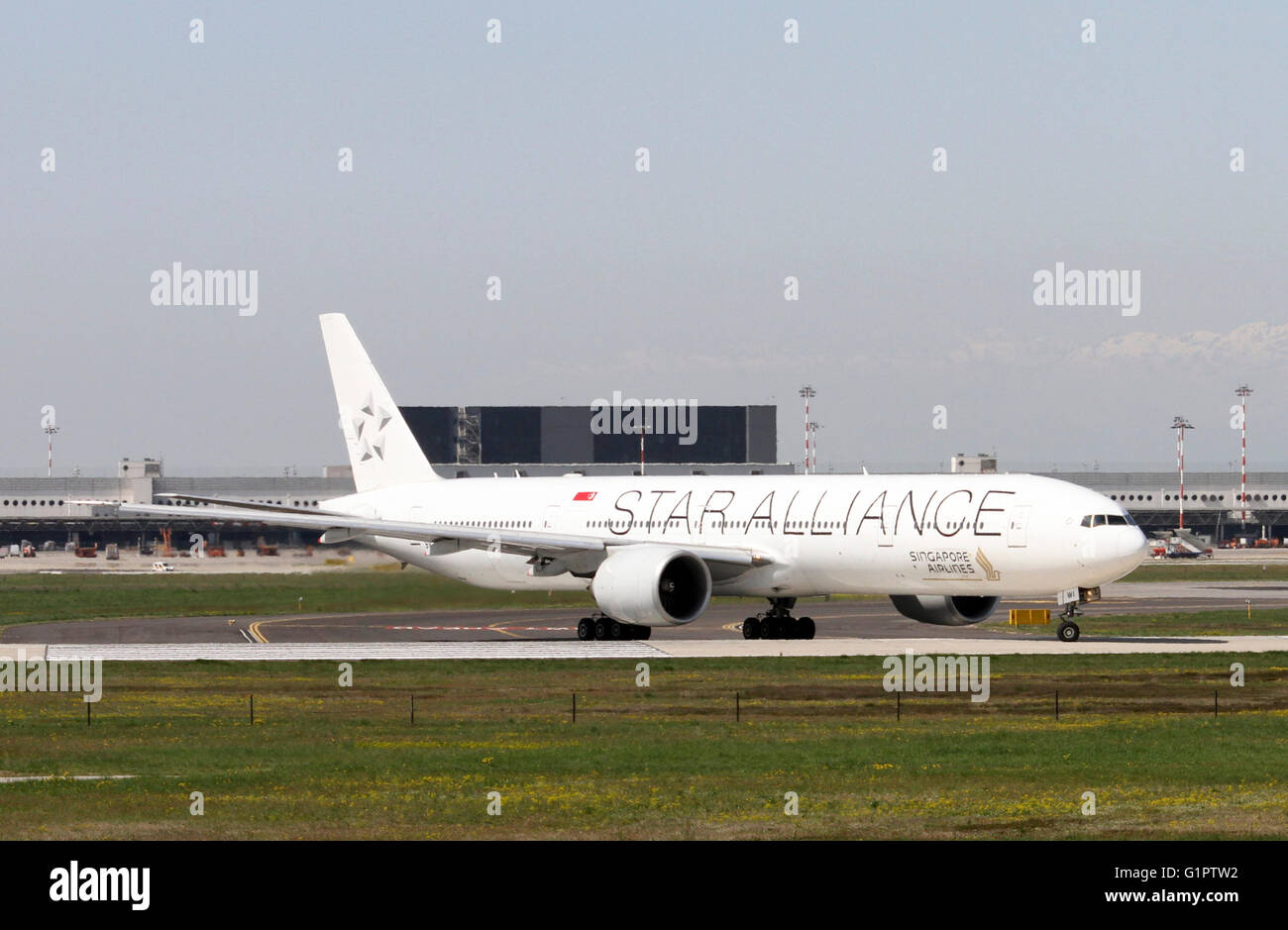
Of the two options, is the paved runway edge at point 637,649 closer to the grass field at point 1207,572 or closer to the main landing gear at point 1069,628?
the main landing gear at point 1069,628

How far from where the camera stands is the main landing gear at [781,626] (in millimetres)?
58875

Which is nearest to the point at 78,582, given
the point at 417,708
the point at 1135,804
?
the point at 417,708

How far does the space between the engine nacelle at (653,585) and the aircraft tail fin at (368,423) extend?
1596 cm

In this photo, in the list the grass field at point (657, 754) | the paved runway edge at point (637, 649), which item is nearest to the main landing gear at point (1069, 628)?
the paved runway edge at point (637, 649)

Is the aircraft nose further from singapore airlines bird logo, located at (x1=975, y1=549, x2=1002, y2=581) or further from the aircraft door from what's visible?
singapore airlines bird logo, located at (x1=975, y1=549, x2=1002, y2=581)

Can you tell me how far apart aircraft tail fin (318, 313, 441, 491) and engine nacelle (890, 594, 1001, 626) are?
68.4 feet

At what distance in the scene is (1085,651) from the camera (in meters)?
51.2

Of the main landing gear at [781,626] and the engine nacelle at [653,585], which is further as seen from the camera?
the main landing gear at [781,626]

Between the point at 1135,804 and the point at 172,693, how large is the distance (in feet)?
82.0

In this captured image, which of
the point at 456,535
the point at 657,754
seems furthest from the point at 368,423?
the point at 657,754

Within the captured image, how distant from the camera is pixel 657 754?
30.6 meters

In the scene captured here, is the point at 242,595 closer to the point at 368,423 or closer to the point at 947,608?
the point at 368,423
